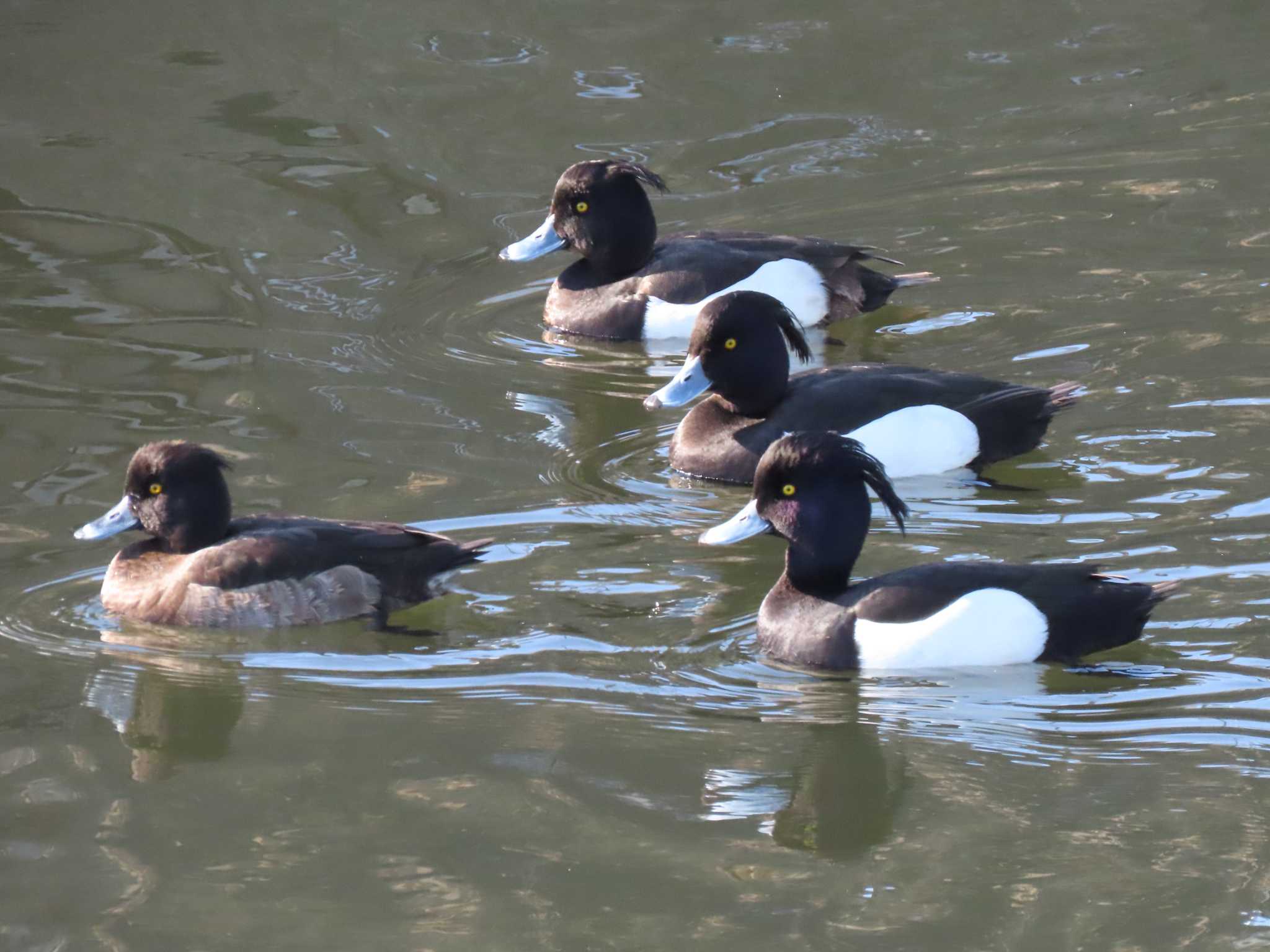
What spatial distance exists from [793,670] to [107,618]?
2.40 metres

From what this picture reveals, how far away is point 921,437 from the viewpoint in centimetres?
760

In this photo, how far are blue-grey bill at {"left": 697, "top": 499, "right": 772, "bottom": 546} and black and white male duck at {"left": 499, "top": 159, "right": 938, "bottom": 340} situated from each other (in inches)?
132

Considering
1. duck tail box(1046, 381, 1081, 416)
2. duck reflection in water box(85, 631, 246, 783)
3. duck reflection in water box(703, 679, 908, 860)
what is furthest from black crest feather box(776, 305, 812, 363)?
duck reflection in water box(85, 631, 246, 783)

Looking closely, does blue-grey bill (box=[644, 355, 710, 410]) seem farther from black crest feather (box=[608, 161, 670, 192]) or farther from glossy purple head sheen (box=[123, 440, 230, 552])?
glossy purple head sheen (box=[123, 440, 230, 552])

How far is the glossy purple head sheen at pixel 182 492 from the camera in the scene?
21.0 ft

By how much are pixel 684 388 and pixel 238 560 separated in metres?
2.54

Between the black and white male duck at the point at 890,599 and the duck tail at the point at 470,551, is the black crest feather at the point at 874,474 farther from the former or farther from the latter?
the duck tail at the point at 470,551

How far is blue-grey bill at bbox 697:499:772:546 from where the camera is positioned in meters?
6.34

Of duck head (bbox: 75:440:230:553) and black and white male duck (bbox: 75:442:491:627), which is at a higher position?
duck head (bbox: 75:440:230:553)

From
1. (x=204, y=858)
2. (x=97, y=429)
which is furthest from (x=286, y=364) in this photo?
(x=204, y=858)

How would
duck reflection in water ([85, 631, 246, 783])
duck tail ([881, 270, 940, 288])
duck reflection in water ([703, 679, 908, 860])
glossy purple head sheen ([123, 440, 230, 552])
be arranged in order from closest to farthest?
duck reflection in water ([703, 679, 908, 860]) < duck reflection in water ([85, 631, 246, 783]) < glossy purple head sheen ([123, 440, 230, 552]) < duck tail ([881, 270, 940, 288])

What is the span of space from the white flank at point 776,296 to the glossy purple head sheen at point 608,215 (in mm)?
496

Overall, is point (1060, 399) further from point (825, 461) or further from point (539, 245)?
point (539, 245)

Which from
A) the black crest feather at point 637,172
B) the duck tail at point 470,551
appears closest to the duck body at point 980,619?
the duck tail at point 470,551
